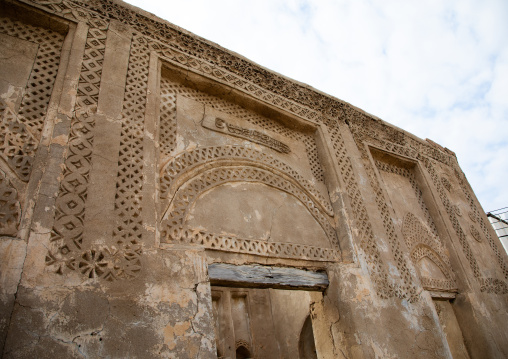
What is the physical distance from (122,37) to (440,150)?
5926 millimetres

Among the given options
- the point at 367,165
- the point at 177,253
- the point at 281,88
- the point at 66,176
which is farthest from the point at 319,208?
the point at 66,176

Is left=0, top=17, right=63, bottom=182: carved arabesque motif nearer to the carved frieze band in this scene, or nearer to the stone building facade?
the stone building facade

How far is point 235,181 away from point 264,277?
1.03 m

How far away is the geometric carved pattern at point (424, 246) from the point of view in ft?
15.7

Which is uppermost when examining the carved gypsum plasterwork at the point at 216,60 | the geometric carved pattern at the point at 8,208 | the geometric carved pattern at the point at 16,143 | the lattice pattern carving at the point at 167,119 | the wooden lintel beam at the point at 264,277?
the carved gypsum plasterwork at the point at 216,60

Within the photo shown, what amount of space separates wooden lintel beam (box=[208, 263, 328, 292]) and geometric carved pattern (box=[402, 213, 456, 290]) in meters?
1.88

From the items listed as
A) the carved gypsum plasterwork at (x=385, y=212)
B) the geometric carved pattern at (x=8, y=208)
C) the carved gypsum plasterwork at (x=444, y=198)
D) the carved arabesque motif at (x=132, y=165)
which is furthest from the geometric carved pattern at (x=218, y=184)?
the carved gypsum plasterwork at (x=444, y=198)

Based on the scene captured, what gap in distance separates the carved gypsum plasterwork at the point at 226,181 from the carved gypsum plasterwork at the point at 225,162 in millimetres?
61

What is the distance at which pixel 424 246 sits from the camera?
5020 mm

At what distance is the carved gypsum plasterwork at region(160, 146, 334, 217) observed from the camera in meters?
3.09

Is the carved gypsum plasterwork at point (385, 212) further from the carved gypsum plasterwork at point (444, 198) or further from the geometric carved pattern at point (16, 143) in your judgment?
the geometric carved pattern at point (16, 143)

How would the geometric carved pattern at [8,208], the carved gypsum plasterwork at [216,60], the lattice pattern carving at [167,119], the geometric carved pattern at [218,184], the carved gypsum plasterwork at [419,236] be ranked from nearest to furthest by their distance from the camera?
the geometric carved pattern at [8,208] < the geometric carved pattern at [218,184] < the lattice pattern carving at [167,119] < the carved gypsum plasterwork at [216,60] < the carved gypsum plasterwork at [419,236]

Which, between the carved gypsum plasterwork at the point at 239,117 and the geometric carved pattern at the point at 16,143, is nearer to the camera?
the geometric carved pattern at the point at 16,143

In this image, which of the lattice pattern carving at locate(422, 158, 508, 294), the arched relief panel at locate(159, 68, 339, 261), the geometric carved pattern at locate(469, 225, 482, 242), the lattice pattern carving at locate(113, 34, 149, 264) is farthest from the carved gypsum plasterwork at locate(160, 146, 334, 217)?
the geometric carved pattern at locate(469, 225, 482, 242)
